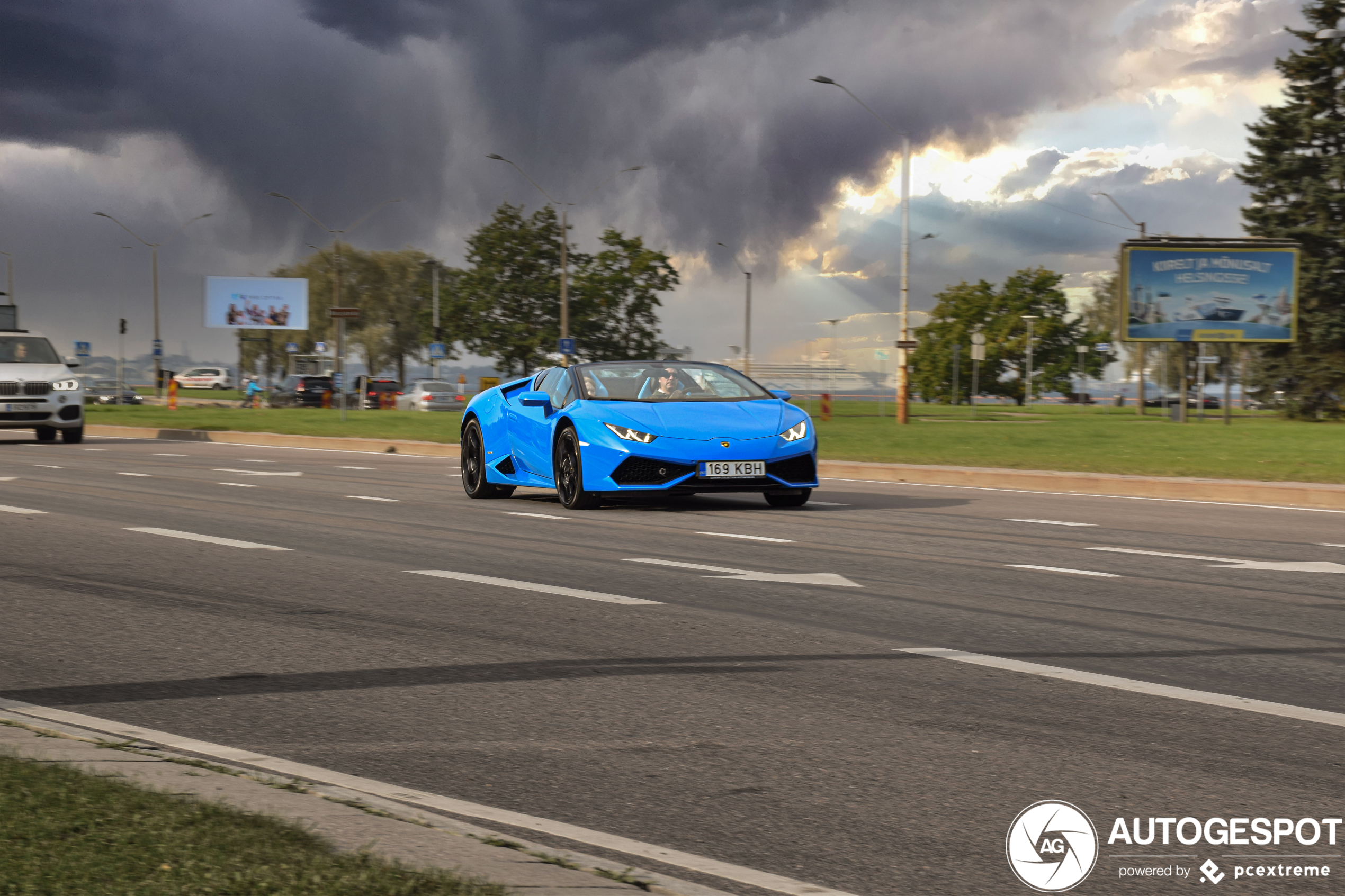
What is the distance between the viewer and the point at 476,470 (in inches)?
589

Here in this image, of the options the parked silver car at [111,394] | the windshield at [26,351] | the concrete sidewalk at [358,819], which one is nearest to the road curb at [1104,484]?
the concrete sidewalk at [358,819]

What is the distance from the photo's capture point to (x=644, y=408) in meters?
13.0

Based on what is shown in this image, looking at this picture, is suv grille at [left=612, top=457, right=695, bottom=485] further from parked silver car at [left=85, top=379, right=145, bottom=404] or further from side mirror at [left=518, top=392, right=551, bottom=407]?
parked silver car at [left=85, top=379, right=145, bottom=404]

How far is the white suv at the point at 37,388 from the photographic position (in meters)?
26.2

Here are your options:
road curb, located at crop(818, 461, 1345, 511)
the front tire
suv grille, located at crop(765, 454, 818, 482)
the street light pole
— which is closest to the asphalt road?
suv grille, located at crop(765, 454, 818, 482)

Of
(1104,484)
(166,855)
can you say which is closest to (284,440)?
(1104,484)

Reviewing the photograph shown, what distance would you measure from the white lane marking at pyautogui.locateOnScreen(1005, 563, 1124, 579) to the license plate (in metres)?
3.57

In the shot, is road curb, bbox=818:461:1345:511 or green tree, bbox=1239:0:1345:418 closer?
road curb, bbox=818:461:1345:511

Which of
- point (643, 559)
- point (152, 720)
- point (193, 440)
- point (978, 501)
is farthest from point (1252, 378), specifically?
point (152, 720)

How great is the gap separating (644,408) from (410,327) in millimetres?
97752

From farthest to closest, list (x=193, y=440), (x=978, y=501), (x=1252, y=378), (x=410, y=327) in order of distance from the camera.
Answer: (x=410, y=327) < (x=1252, y=378) < (x=193, y=440) < (x=978, y=501)

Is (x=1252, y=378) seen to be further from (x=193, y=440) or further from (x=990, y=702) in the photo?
(x=990, y=702)

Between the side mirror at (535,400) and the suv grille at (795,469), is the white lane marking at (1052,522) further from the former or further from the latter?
the side mirror at (535,400)

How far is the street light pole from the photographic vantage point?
3059 inches
